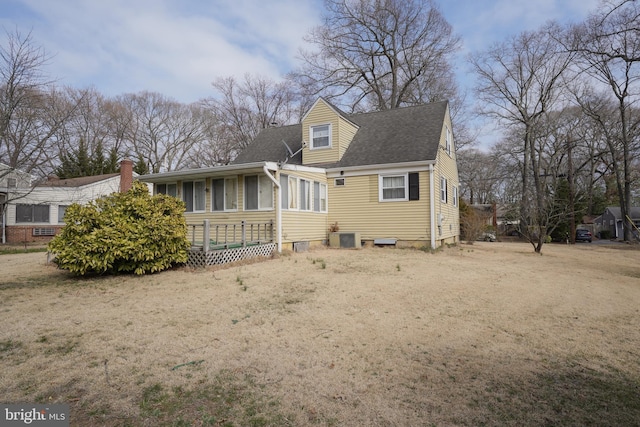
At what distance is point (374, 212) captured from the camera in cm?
1440

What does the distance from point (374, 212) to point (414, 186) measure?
6.02 feet

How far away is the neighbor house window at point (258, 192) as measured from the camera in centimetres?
1232

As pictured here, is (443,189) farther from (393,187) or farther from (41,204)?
(41,204)

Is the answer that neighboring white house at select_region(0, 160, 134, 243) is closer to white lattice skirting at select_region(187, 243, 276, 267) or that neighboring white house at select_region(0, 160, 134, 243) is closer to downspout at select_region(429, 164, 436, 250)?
white lattice skirting at select_region(187, 243, 276, 267)

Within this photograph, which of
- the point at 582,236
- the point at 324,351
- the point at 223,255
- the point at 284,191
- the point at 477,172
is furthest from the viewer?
the point at 477,172

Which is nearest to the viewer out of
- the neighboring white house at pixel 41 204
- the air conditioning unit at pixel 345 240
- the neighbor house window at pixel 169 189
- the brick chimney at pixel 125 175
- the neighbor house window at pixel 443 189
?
the air conditioning unit at pixel 345 240

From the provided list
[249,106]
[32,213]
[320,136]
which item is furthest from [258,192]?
[249,106]

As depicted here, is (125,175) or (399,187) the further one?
(125,175)

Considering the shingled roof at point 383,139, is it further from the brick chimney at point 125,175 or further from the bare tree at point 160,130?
the bare tree at point 160,130

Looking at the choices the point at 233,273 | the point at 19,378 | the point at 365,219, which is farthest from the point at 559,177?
the point at 19,378

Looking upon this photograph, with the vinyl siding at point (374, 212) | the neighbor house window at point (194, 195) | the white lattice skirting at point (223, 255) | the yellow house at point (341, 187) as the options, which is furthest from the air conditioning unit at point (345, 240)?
the neighbor house window at point (194, 195)

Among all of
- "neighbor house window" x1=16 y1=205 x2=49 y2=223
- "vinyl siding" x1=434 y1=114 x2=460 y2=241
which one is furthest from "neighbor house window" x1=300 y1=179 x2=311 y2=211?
"neighbor house window" x1=16 y1=205 x2=49 y2=223

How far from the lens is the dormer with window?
621 inches

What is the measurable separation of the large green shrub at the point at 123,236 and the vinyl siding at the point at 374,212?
731 centimetres
